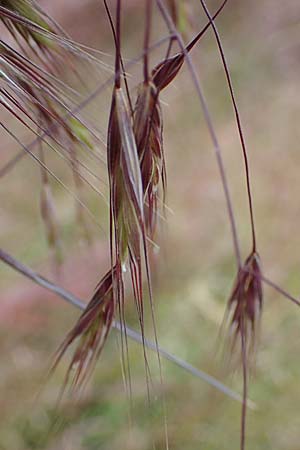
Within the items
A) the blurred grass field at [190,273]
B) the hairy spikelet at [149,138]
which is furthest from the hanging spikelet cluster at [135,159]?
the blurred grass field at [190,273]

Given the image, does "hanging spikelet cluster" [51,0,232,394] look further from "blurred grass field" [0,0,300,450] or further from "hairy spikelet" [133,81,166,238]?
"blurred grass field" [0,0,300,450]

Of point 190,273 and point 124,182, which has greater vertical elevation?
point 190,273

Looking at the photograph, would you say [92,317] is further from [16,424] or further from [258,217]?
[258,217]

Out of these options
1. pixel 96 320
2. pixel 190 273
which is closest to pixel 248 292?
pixel 96 320

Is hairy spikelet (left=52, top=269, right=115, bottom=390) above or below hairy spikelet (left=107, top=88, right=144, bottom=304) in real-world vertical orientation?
below

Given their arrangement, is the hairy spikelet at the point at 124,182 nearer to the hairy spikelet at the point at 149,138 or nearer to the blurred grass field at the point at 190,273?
the hairy spikelet at the point at 149,138

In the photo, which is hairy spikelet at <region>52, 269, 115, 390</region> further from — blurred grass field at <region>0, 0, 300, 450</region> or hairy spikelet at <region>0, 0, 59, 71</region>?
hairy spikelet at <region>0, 0, 59, 71</region>

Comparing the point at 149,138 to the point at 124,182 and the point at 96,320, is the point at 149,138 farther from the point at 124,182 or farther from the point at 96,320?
the point at 96,320

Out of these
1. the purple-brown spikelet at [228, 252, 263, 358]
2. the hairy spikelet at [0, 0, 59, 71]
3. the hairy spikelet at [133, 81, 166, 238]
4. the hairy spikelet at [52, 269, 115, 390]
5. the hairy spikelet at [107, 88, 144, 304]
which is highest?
the hairy spikelet at [0, 0, 59, 71]

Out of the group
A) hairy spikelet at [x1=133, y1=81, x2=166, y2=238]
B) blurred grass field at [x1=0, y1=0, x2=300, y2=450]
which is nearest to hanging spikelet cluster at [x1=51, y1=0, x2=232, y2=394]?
hairy spikelet at [x1=133, y1=81, x2=166, y2=238]

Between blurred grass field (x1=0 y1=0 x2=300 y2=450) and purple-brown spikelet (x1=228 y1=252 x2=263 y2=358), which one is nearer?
purple-brown spikelet (x1=228 y1=252 x2=263 y2=358)
